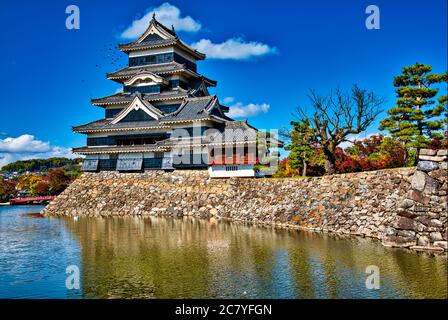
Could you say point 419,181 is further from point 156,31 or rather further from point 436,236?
point 156,31

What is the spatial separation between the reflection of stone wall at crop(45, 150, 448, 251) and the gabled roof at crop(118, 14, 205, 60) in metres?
11.3

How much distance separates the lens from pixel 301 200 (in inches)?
824

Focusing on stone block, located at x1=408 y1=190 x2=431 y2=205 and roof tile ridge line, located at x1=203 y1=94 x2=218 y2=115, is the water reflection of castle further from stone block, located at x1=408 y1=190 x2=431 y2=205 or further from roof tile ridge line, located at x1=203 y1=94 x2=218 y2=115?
roof tile ridge line, located at x1=203 y1=94 x2=218 y2=115

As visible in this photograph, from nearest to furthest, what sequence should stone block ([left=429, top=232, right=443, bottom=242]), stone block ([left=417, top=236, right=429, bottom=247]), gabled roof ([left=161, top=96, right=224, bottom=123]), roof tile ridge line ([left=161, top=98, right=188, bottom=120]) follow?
stone block ([left=429, top=232, right=443, bottom=242]) → stone block ([left=417, top=236, right=429, bottom=247]) → gabled roof ([left=161, top=96, right=224, bottom=123]) → roof tile ridge line ([left=161, top=98, right=188, bottom=120])

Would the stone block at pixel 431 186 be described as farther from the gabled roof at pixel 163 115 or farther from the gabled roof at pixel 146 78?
the gabled roof at pixel 146 78

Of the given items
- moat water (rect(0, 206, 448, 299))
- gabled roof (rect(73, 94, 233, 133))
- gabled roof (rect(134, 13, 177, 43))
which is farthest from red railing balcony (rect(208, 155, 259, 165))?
gabled roof (rect(134, 13, 177, 43))

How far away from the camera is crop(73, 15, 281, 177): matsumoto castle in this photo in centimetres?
2820

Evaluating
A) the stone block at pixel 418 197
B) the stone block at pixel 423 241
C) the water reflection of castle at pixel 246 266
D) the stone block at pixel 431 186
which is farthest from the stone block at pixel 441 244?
the stone block at pixel 431 186

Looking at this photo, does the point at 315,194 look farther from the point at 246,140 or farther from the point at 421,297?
the point at 421,297

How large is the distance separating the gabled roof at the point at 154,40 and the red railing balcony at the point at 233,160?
11723mm

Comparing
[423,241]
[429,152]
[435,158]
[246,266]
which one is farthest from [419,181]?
[246,266]

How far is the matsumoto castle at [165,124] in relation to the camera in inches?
1110

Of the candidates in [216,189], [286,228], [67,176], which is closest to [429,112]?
[286,228]

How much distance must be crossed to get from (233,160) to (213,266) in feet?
51.1
